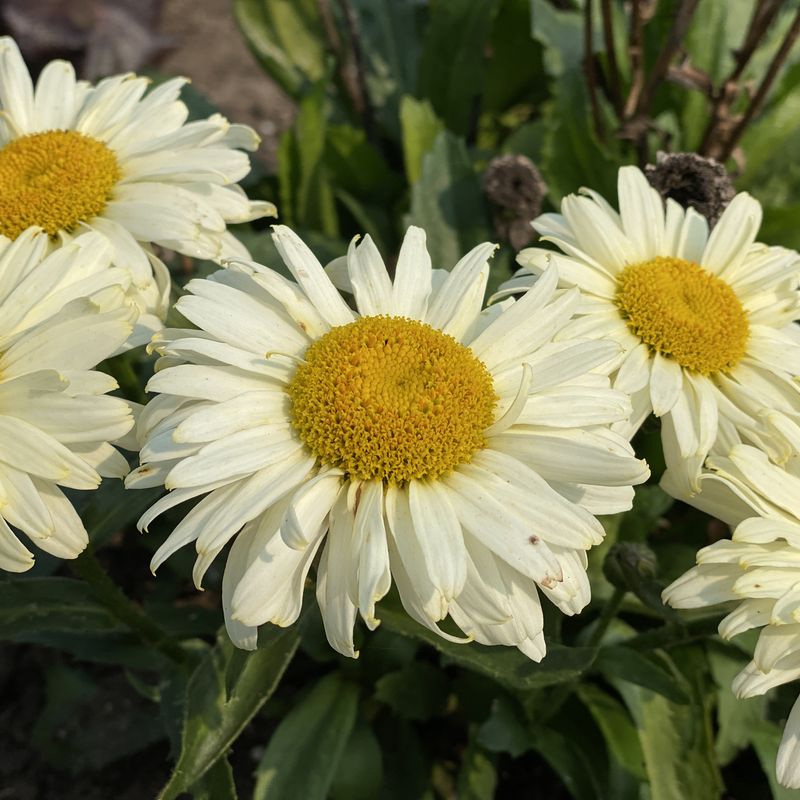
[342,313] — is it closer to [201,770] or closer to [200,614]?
[201,770]

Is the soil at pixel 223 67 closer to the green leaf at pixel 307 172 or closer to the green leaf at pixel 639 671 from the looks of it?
the green leaf at pixel 307 172

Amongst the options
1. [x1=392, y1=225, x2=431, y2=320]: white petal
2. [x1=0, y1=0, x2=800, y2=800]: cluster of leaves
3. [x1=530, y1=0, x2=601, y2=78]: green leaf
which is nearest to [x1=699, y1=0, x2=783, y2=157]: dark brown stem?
[x1=0, y1=0, x2=800, y2=800]: cluster of leaves

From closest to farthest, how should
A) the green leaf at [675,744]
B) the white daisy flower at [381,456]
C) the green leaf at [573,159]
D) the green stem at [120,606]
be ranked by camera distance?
the white daisy flower at [381,456] < the green stem at [120,606] < the green leaf at [675,744] < the green leaf at [573,159]

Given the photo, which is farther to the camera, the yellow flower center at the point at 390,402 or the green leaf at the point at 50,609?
the green leaf at the point at 50,609

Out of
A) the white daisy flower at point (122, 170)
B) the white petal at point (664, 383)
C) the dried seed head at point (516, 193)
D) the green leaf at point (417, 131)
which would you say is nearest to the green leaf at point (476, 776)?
the white petal at point (664, 383)

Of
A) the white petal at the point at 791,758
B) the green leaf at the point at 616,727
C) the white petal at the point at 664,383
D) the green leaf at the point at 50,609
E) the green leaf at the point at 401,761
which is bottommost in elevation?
the green leaf at the point at 401,761

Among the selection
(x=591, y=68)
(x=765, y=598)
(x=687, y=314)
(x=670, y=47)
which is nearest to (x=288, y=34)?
(x=591, y=68)

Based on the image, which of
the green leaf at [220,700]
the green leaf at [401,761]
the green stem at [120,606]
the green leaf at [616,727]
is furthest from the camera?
the green leaf at [401,761]
